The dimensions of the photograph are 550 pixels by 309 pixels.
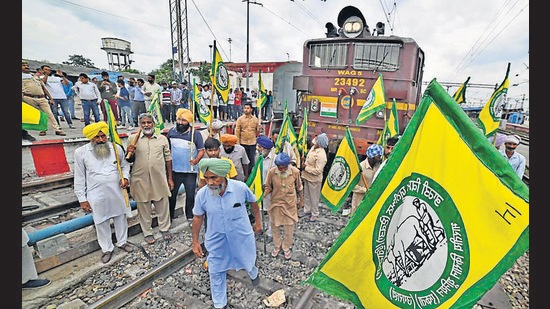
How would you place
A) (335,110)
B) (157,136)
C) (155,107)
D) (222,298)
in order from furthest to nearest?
(335,110) < (155,107) < (157,136) < (222,298)

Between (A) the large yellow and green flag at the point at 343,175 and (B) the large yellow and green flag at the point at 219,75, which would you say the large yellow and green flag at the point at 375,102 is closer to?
(A) the large yellow and green flag at the point at 343,175

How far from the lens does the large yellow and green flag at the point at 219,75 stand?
4441 mm

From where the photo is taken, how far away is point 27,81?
21.8ft

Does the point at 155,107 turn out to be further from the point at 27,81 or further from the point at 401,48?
the point at 401,48

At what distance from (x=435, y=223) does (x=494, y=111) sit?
17.8 ft

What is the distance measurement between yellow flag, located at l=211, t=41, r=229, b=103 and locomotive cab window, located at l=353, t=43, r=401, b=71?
375 cm

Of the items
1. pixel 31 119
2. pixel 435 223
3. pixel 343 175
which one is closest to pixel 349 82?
pixel 343 175

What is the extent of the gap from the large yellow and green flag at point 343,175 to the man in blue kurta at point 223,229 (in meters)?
2.10

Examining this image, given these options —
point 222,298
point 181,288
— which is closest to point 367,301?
point 222,298

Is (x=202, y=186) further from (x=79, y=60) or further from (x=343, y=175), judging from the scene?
(x=79, y=60)

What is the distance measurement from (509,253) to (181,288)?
325cm

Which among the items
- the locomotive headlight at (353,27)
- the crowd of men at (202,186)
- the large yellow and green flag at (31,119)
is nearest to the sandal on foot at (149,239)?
the crowd of men at (202,186)

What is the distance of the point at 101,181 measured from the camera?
363 centimetres

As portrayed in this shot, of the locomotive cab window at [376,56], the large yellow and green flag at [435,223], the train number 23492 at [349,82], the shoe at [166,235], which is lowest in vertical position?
the shoe at [166,235]
